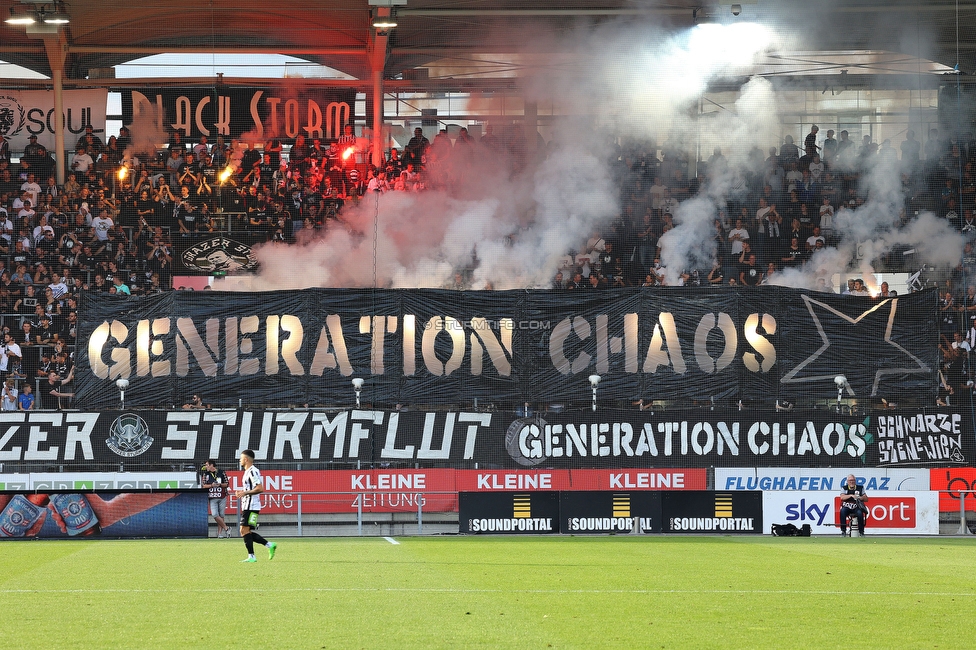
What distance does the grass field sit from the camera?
7.68 meters

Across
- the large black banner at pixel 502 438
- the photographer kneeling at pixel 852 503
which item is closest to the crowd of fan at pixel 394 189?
the large black banner at pixel 502 438

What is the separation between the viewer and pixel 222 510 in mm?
20141

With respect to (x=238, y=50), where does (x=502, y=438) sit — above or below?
below

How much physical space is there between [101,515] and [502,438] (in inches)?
280

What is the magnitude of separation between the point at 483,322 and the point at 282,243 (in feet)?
19.1

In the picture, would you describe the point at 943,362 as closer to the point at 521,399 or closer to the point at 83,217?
the point at 521,399

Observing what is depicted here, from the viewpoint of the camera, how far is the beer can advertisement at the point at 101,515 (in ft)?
62.9

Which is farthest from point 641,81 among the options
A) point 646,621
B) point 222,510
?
point 646,621

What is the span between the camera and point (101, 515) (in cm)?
1933

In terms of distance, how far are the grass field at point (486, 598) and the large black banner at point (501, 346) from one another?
6504 millimetres

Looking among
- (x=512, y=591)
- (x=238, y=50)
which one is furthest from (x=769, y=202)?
(x=512, y=591)

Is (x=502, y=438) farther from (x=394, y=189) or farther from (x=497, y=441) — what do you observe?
(x=394, y=189)

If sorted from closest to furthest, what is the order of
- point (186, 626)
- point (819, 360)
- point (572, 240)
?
point (186, 626) → point (819, 360) → point (572, 240)

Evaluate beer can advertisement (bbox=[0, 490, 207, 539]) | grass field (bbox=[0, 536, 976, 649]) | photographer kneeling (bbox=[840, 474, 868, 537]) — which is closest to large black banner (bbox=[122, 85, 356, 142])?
beer can advertisement (bbox=[0, 490, 207, 539])
